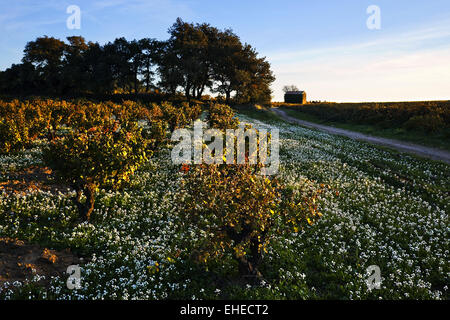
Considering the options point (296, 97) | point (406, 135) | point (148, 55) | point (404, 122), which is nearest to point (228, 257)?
point (406, 135)

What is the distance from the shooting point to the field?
311 inches

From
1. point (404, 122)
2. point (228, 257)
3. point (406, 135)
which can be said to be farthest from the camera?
point (404, 122)

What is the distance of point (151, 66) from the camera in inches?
3182

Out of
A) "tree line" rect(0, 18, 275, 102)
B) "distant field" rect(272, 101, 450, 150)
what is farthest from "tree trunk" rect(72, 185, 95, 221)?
"tree line" rect(0, 18, 275, 102)

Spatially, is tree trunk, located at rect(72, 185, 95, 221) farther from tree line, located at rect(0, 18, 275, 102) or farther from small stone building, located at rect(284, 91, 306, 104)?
small stone building, located at rect(284, 91, 306, 104)

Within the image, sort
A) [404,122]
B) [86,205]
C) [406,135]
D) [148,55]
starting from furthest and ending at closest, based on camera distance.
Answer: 1. [148,55]
2. [404,122]
3. [406,135]
4. [86,205]

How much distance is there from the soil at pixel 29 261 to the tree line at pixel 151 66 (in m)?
65.1

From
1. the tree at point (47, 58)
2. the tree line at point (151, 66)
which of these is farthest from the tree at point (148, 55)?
the tree at point (47, 58)

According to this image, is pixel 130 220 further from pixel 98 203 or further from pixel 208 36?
pixel 208 36

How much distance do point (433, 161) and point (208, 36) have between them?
76002 mm

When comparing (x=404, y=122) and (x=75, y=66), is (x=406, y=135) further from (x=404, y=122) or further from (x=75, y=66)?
(x=75, y=66)

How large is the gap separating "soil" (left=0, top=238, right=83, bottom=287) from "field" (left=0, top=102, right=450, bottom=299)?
29 centimetres

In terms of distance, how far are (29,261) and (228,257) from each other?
21.5 ft
